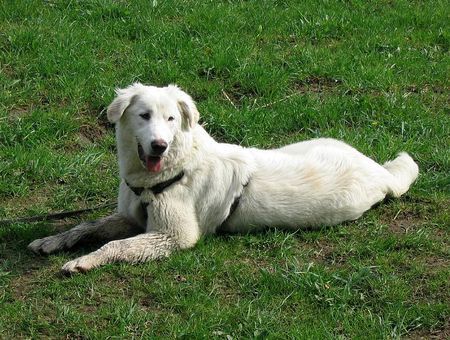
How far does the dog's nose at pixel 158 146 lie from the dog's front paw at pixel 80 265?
85 centimetres

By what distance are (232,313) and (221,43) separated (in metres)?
4.69

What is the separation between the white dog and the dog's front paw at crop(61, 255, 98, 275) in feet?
0.17

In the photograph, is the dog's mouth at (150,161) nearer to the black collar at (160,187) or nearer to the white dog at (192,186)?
the white dog at (192,186)

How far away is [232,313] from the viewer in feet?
18.5

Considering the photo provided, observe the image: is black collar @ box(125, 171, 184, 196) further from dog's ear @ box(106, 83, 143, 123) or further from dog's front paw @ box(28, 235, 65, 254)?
dog's front paw @ box(28, 235, 65, 254)

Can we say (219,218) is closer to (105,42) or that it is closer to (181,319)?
(181,319)

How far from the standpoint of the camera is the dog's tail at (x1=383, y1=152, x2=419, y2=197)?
728cm

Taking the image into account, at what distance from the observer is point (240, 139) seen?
840 centimetres

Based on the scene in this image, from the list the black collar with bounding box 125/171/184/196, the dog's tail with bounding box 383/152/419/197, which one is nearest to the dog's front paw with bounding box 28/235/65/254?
the black collar with bounding box 125/171/184/196

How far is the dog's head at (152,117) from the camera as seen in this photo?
6.30 m

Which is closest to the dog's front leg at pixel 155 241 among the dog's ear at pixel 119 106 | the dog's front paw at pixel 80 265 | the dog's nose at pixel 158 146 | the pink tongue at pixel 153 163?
the dog's front paw at pixel 80 265

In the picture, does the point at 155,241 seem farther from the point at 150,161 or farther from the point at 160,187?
the point at 150,161

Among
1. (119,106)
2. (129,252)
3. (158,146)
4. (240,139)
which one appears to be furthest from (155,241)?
(240,139)

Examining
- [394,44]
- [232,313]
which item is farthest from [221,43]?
[232,313]
